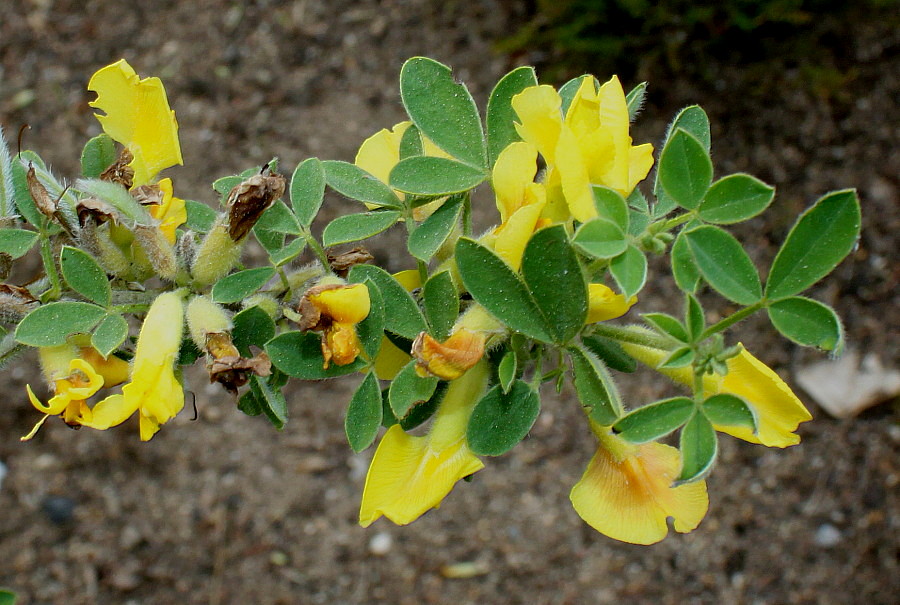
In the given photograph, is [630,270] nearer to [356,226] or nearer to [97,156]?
[356,226]

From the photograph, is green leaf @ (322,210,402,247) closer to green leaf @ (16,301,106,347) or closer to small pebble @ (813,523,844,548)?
green leaf @ (16,301,106,347)

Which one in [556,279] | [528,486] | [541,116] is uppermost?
[541,116]

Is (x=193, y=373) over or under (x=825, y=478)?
over

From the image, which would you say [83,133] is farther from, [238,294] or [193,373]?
[238,294]

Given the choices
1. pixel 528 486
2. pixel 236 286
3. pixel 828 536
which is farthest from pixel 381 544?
pixel 236 286

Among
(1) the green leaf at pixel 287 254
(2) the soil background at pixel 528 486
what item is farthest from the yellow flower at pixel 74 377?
(2) the soil background at pixel 528 486

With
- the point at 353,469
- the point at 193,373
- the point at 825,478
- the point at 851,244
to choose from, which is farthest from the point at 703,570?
the point at 851,244

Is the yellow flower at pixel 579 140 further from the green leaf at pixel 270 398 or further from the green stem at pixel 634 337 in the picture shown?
the green leaf at pixel 270 398
